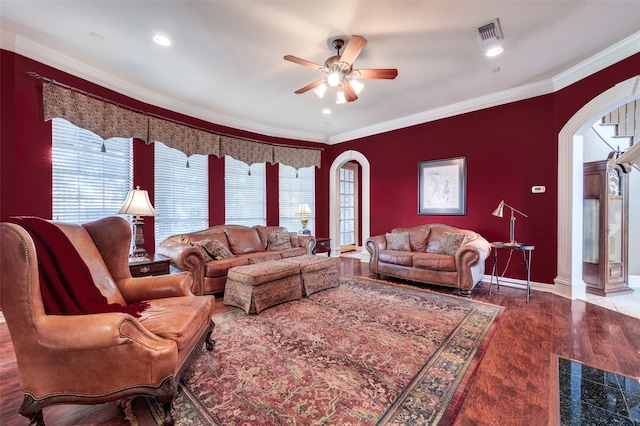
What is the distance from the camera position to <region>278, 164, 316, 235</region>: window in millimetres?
6168

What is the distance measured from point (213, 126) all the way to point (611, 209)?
654 cm

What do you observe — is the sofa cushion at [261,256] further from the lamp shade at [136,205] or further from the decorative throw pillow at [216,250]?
the lamp shade at [136,205]

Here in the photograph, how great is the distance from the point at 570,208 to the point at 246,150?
5271 mm

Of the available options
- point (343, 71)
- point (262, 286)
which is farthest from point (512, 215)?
point (262, 286)

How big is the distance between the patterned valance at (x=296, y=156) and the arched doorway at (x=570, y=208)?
4.42 metres

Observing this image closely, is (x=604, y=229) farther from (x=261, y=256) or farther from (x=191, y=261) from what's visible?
(x=191, y=261)

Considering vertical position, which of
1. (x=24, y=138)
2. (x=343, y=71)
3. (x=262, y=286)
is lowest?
(x=262, y=286)

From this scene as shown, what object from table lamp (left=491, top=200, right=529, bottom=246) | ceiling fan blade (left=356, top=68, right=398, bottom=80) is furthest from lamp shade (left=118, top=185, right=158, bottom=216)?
table lamp (left=491, top=200, right=529, bottom=246)

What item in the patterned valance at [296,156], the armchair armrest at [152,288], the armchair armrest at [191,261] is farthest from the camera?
the patterned valance at [296,156]

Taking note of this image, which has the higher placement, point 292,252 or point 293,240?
point 293,240

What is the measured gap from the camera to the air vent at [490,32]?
255 centimetres

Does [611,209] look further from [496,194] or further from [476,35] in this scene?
[476,35]

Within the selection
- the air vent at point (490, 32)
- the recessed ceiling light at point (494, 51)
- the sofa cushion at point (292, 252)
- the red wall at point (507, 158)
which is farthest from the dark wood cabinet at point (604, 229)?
the sofa cushion at point (292, 252)

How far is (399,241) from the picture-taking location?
15.4ft
